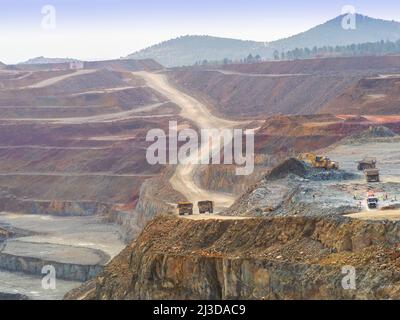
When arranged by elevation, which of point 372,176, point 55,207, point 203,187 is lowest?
point 55,207

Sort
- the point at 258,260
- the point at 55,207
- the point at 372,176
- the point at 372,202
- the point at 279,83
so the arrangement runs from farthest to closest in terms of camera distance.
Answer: the point at 279,83 → the point at 55,207 → the point at 372,176 → the point at 372,202 → the point at 258,260

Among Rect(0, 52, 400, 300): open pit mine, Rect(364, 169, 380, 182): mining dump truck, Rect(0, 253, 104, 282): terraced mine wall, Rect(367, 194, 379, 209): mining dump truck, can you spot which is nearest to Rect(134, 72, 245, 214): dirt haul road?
Rect(0, 52, 400, 300): open pit mine

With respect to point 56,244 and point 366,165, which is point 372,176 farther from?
point 56,244

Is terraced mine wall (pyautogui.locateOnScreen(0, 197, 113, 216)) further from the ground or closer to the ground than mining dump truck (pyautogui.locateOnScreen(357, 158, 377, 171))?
closer to the ground

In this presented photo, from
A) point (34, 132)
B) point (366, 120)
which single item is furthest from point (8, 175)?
point (366, 120)

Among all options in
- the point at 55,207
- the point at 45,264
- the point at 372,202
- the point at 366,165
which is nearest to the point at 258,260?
the point at 372,202

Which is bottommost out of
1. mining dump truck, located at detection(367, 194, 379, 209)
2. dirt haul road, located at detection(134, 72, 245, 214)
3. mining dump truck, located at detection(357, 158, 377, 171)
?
dirt haul road, located at detection(134, 72, 245, 214)

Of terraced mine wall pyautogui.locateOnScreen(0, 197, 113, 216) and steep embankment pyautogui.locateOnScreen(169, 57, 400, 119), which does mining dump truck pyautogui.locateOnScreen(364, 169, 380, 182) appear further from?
steep embankment pyautogui.locateOnScreen(169, 57, 400, 119)
